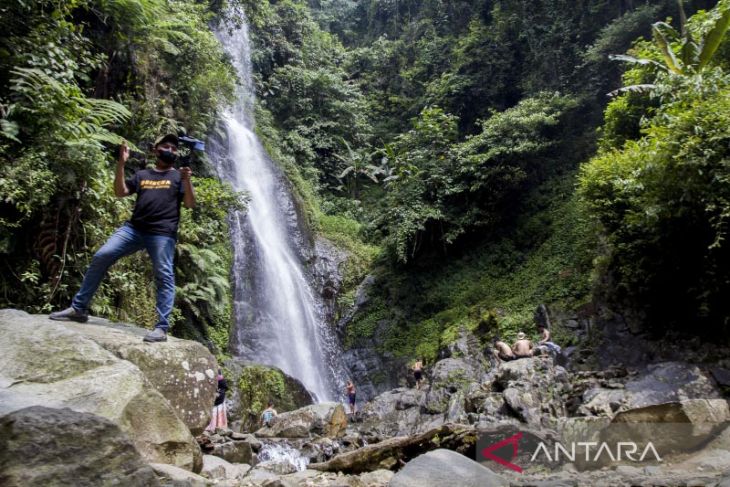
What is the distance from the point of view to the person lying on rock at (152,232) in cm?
429

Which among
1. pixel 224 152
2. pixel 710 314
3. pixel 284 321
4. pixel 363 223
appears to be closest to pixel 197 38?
pixel 224 152

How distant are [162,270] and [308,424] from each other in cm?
632

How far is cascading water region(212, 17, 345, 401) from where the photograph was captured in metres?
14.3

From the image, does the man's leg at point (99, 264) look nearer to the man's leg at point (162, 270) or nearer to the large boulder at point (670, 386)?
the man's leg at point (162, 270)

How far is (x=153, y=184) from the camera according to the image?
14.5ft

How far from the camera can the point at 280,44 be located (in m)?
24.4

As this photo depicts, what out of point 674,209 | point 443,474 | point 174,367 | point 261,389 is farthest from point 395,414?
point 443,474

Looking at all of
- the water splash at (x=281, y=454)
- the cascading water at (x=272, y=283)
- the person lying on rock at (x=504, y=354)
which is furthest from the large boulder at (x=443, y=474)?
the cascading water at (x=272, y=283)

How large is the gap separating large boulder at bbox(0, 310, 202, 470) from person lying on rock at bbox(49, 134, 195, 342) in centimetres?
65

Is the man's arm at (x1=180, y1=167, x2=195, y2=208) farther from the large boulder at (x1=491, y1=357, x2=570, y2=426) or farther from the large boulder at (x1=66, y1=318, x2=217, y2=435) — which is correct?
the large boulder at (x1=491, y1=357, x2=570, y2=426)

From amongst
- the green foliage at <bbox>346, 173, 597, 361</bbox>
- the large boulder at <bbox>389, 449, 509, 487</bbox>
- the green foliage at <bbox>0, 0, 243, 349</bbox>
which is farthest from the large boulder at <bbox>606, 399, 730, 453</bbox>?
the green foliage at <bbox>346, 173, 597, 361</bbox>

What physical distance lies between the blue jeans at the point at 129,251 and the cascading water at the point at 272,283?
28.4 ft

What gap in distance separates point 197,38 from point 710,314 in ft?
41.5

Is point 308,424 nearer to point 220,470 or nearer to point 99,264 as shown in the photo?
point 220,470
